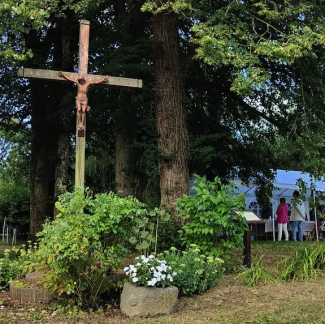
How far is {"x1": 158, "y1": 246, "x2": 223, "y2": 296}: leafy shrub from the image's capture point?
20.1 feet

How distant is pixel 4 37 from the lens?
1015 centimetres

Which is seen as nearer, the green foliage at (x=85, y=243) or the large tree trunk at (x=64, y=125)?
the green foliage at (x=85, y=243)

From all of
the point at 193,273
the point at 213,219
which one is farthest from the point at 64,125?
the point at 193,273

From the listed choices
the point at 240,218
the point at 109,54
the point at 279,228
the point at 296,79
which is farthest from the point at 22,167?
the point at 240,218

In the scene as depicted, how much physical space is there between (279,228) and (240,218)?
9.11m

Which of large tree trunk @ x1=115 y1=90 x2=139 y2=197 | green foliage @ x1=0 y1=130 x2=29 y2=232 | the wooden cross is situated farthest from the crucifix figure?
green foliage @ x1=0 y1=130 x2=29 y2=232

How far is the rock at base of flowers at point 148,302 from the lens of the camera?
546 cm

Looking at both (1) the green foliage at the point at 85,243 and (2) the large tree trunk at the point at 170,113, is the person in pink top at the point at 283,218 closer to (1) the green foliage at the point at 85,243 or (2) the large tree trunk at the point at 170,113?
(2) the large tree trunk at the point at 170,113

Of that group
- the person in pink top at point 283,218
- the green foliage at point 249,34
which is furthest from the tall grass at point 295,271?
the person in pink top at point 283,218

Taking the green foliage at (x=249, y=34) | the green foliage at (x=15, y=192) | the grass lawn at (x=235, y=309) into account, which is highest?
the green foliage at (x=249, y=34)

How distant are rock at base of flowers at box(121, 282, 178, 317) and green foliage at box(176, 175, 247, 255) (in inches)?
75.3

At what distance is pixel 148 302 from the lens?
5480mm

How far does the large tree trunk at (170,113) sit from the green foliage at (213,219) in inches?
96.8

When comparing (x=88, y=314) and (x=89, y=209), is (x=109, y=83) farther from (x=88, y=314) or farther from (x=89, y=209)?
(x=88, y=314)
